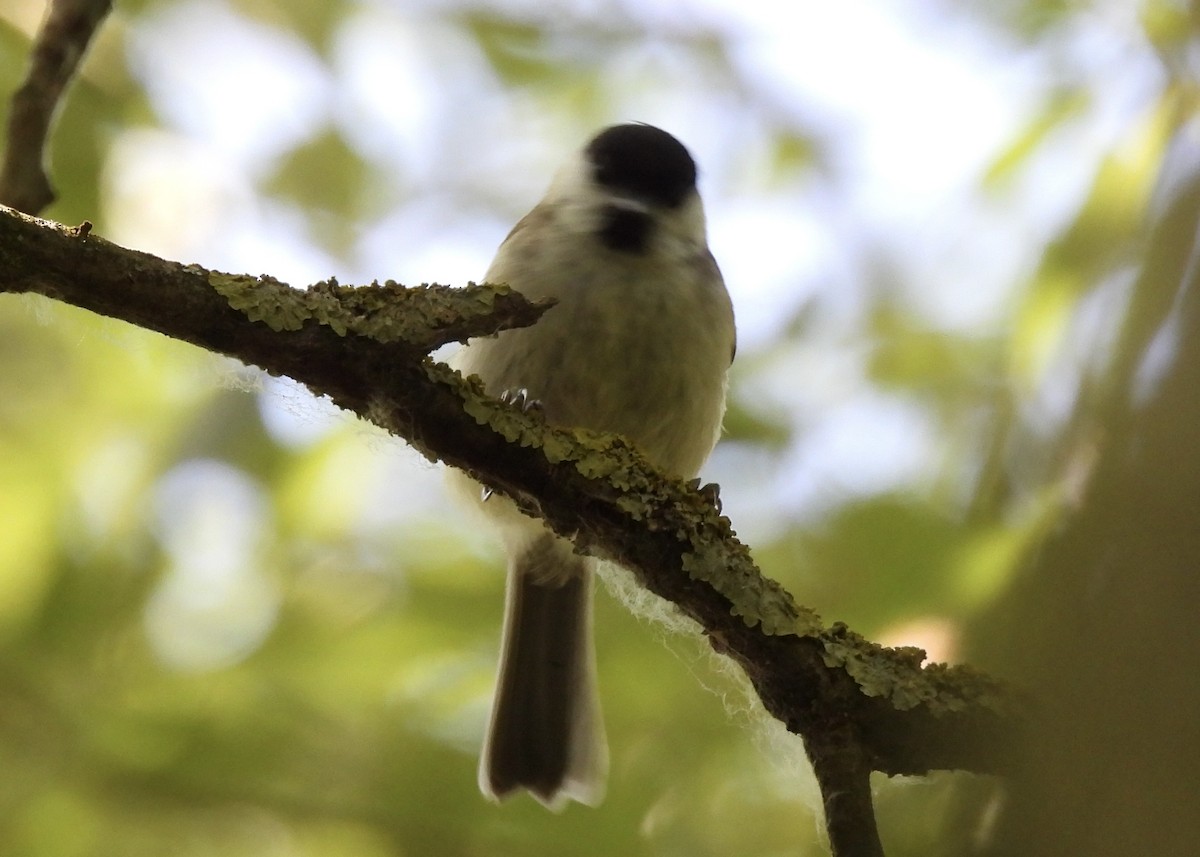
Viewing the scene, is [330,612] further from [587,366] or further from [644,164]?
[644,164]

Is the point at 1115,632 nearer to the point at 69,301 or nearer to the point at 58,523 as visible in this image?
the point at 69,301

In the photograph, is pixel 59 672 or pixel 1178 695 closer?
pixel 1178 695

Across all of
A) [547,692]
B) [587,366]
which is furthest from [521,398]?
[547,692]

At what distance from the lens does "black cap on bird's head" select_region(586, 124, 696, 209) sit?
275cm

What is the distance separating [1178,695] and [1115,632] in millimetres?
34

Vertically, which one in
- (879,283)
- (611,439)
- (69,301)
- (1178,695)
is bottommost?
(1178,695)

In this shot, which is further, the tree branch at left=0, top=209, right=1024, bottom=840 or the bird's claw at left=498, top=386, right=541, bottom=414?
the bird's claw at left=498, top=386, right=541, bottom=414

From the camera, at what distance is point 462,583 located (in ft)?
9.40

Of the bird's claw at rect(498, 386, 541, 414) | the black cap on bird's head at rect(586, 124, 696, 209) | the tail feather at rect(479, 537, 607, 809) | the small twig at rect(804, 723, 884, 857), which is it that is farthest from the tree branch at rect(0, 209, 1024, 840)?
the black cap on bird's head at rect(586, 124, 696, 209)

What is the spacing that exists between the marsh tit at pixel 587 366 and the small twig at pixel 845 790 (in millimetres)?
806

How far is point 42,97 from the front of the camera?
2098mm

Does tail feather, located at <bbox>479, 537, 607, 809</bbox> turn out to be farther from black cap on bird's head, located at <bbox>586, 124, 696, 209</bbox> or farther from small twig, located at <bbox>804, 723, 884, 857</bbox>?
small twig, located at <bbox>804, 723, 884, 857</bbox>

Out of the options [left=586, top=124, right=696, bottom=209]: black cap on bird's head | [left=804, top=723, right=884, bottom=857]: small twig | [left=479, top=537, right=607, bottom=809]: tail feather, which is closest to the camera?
[left=804, top=723, right=884, bottom=857]: small twig

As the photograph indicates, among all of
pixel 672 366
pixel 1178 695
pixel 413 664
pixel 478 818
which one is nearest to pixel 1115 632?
pixel 1178 695
